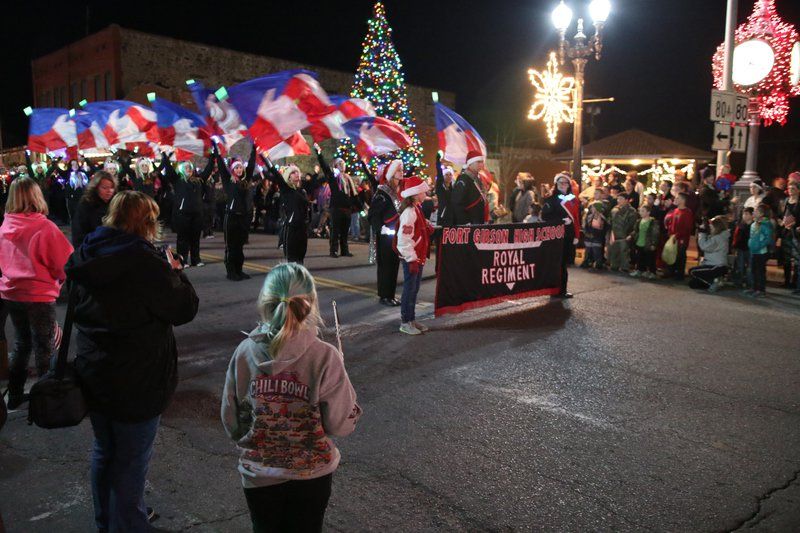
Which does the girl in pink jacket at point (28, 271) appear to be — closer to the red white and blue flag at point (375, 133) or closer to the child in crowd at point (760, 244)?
the red white and blue flag at point (375, 133)

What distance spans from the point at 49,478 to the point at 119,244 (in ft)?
6.65

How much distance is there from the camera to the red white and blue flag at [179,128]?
538 inches

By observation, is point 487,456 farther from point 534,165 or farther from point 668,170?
point 534,165

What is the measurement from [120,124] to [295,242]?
283 inches

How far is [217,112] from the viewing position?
35.0ft

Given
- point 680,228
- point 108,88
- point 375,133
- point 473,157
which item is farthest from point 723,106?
point 108,88

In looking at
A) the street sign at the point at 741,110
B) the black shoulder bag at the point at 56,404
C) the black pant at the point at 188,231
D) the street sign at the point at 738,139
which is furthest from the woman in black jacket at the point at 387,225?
the street sign at the point at 741,110

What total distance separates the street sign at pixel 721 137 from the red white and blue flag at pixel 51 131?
48.1 ft

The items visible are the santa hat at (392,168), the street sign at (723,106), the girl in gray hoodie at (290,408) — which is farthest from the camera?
the street sign at (723,106)

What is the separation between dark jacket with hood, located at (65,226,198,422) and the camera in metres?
3.06

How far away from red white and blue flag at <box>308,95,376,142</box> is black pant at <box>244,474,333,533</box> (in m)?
9.67

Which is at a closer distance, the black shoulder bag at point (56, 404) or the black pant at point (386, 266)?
the black shoulder bag at point (56, 404)

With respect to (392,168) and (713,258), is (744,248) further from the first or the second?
(392,168)

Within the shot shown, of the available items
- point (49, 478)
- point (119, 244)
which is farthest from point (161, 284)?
point (49, 478)
